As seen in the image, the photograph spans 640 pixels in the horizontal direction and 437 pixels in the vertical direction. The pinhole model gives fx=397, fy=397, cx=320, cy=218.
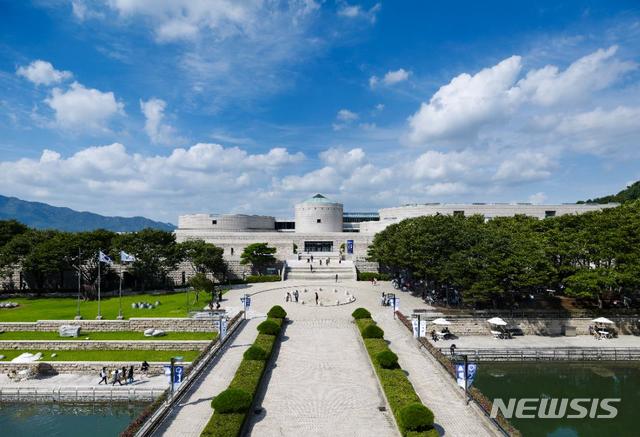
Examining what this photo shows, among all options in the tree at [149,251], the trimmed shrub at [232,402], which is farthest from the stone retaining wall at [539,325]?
the tree at [149,251]

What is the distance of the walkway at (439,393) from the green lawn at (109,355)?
13.1m

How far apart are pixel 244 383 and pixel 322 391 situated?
3.41 metres

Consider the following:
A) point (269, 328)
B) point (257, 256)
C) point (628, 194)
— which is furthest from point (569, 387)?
point (628, 194)

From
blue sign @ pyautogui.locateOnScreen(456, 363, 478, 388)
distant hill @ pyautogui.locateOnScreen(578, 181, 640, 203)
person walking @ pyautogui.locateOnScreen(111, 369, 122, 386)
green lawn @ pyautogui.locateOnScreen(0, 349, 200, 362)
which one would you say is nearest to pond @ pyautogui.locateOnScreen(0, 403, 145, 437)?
person walking @ pyautogui.locateOnScreen(111, 369, 122, 386)

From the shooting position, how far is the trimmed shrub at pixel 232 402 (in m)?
13.7

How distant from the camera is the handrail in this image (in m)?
13.5

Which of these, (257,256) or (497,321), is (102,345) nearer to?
(257,256)

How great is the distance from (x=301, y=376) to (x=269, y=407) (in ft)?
10.9

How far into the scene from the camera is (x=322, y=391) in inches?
678

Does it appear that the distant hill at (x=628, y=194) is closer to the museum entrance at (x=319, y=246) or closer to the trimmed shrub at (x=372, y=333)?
the museum entrance at (x=319, y=246)

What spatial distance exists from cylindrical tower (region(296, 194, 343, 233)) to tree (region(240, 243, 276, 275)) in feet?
76.3

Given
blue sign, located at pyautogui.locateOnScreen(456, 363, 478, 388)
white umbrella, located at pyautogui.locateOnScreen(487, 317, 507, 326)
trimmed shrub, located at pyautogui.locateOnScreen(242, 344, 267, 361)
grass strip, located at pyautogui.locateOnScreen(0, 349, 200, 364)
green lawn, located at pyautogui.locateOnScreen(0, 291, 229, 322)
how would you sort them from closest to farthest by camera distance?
blue sign, located at pyautogui.locateOnScreen(456, 363, 478, 388) < trimmed shrub, located at pyautogui.locateOnScreen(242, 344, 267, 361) < grass strip, located at pyautogui.locateOnScreen(0, 349, 200, 364) < white umbrella, located at pyautogui.locateOnScreen(487, 317, 507, 326) < green lawn, located at pyautogui.locateOnScreen(0, 291, 229, 322)

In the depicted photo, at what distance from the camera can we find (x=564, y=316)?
2978 centimetres

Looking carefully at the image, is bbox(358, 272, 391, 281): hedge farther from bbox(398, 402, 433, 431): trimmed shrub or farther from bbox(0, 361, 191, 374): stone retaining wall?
bbox(398, 402, 433, 431): trimmed shrub
